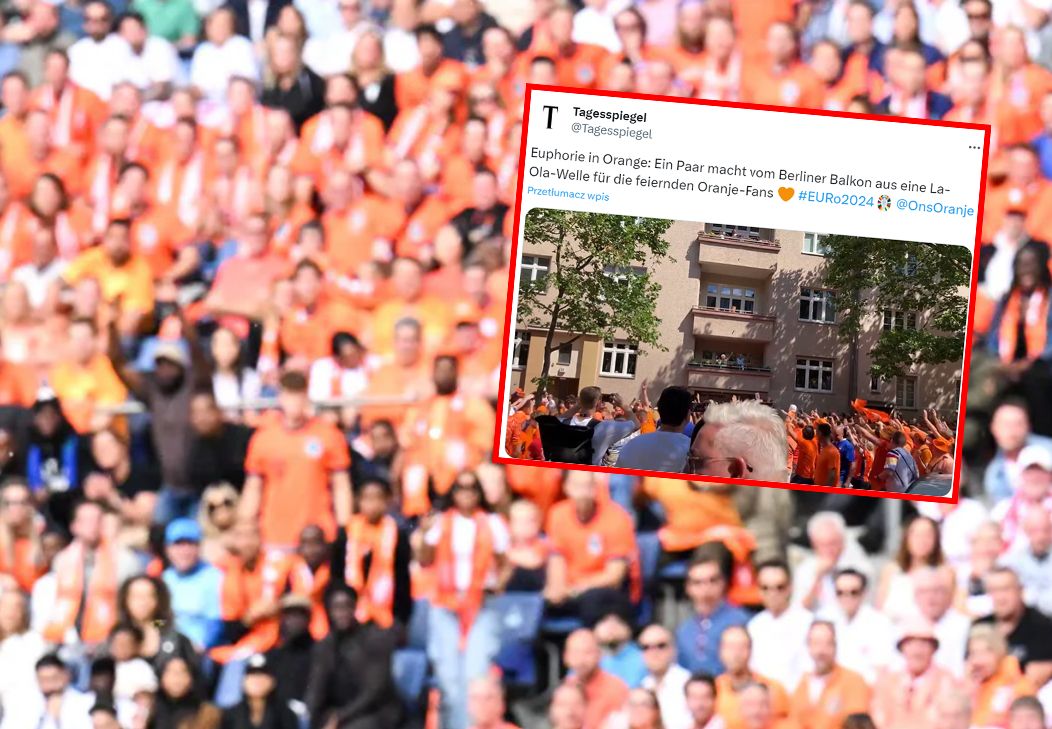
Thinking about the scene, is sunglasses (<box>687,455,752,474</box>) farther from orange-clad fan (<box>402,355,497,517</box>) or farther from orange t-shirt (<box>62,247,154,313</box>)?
orange t-shirt (<box>62,247,154,313</box>)

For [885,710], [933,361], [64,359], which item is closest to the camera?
[885,710]

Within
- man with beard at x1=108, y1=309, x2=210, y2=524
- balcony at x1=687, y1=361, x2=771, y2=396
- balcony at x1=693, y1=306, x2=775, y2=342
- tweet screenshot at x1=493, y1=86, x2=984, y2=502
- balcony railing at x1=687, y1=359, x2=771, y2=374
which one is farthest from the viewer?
balcony railing at x1=687, y1=359, x2=771, y2=374

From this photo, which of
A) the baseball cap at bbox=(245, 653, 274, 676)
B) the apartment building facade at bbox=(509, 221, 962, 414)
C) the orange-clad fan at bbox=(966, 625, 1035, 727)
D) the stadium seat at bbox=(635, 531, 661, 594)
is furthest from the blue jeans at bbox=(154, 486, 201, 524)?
the orange-clad fan at bbox=(966, 625, 1035, 727)

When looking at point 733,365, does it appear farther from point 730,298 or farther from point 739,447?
point 739,447

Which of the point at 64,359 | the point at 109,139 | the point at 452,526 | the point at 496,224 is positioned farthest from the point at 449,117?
the point at 64,359

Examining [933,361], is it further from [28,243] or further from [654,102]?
[28,243]

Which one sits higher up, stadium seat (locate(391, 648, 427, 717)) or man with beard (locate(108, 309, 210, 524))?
man with beard (locate(108, 309, 210, 524))

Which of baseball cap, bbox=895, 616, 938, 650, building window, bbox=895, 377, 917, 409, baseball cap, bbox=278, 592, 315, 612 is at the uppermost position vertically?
building window, bbox=895, 377, 917, 409

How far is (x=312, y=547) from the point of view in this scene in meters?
2.72

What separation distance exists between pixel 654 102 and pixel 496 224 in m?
0.70

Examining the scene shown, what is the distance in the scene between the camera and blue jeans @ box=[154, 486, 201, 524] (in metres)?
2.77

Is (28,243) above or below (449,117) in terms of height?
below

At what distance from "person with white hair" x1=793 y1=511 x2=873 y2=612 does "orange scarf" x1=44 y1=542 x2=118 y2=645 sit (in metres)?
2.40

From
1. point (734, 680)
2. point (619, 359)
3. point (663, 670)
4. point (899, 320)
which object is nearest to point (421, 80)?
point (619, 359)
